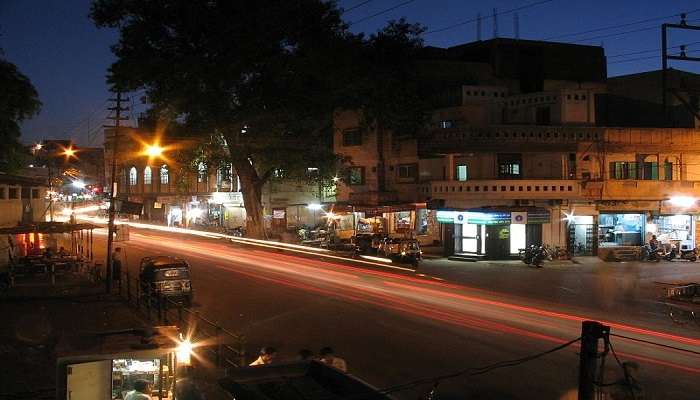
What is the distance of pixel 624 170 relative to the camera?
121 feet

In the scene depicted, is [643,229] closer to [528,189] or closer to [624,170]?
[624,170]

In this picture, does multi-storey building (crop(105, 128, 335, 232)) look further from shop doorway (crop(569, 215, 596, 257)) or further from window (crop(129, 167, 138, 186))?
shop doorway (crop(569, 215, 596, 257))

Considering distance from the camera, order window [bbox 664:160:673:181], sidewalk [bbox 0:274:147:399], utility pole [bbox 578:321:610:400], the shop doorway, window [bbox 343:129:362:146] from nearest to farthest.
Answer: utility pole [bbox 578:321:610:400], sidewalk [bbox 0:274:147:399], the shop doorway, window [bbox 664:160:673:181], window [bbox 343:129:362:146]

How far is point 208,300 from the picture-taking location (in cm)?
2272

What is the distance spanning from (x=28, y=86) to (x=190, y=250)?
13700mm

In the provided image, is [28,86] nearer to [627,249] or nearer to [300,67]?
[300,67]

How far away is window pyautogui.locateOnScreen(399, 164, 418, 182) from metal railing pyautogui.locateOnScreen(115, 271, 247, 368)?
22014 millimetres

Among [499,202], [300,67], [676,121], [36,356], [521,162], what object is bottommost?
[36,356]

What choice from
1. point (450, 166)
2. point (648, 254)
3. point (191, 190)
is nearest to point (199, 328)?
point (450, 166)

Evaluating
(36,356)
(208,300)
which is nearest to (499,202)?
(208,300)

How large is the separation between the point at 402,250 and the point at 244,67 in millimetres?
16860

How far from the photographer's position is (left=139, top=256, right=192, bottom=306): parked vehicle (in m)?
21.4

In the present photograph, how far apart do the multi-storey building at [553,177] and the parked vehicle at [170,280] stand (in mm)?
18706

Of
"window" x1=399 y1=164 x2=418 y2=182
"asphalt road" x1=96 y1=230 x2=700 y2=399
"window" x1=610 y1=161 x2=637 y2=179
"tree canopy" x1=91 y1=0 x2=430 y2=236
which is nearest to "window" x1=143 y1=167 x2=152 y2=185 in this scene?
"tree canopy" x1=91 y1=0 x2=430 y2=236
